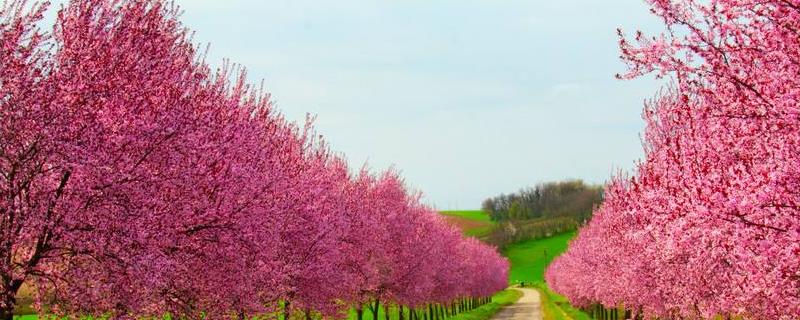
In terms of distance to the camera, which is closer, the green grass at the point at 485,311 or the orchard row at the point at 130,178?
the orchard row at the point at 130,178

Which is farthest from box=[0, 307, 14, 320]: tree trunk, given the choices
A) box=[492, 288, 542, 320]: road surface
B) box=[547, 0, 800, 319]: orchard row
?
box=[492, 288, 542, 320]: road surface

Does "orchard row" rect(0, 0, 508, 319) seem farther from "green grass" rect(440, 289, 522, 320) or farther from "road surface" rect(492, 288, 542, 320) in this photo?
"road surface" rect(492, 288, 542, 320)

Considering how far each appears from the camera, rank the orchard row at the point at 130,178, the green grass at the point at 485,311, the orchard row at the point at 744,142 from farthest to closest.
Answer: the green grass at the point at 485,311, the orchard row at the point at 130,178, the orchard row at the point at 744,142

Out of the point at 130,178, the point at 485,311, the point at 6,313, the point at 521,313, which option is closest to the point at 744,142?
the point at 130,178

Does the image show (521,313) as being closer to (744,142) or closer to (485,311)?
(485,311)

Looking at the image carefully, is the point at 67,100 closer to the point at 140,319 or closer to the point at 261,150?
the point at 140,319

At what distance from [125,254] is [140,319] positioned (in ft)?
9.48

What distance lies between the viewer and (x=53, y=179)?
46.1 feet

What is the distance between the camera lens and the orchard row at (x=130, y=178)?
1338cm

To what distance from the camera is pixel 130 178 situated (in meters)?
14.3

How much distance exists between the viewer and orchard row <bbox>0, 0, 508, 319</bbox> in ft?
43.9

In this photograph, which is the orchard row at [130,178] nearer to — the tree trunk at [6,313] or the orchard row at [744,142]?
the tree trunk at [6,313]

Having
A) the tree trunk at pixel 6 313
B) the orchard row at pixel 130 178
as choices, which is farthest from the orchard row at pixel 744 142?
the tree trunk at pixel 6 313

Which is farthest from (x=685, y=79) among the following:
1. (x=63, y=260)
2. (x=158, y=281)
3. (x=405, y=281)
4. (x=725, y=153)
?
(x=405, y=281)
